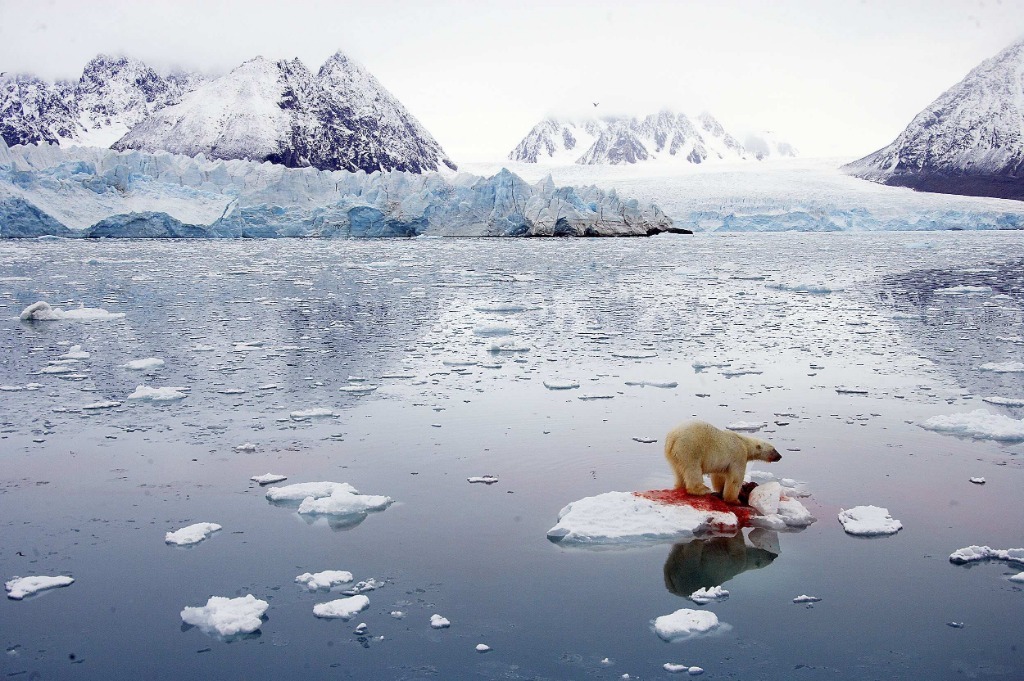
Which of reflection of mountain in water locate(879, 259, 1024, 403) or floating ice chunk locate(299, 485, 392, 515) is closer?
floating ice chunk locate(299, 485, 392, 515)

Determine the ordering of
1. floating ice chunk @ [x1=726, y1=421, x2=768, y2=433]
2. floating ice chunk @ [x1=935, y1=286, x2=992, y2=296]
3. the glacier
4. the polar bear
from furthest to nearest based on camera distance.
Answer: the glacier → floating ice chunk @ [x1=935, y1=286, x2=992, y2=296] → floating ice chunk @ [x1=726, y1=421, x2=768, y2=433] → the polar bear

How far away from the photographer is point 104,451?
5703mm

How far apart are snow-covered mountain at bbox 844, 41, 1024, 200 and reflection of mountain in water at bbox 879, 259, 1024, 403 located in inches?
3130

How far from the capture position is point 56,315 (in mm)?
12250

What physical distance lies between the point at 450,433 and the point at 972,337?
7.30m

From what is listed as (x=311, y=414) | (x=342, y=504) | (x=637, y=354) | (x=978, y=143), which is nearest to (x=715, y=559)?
(x=342, y=504)

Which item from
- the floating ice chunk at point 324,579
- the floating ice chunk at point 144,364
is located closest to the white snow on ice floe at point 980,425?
the floating ice chunk at point 324,579

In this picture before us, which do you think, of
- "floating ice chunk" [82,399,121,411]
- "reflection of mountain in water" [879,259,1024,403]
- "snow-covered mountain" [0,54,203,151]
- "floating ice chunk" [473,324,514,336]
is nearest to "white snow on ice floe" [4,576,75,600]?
"floating ice chunk" [82,399,121,411]

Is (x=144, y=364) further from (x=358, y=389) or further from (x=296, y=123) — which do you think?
(x=296, y=123)

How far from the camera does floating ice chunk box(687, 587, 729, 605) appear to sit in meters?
3.60

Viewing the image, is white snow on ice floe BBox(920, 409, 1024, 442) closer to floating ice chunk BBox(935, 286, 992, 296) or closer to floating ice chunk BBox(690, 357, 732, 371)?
floating ice chunk BBox(690, 357, 732, 371)

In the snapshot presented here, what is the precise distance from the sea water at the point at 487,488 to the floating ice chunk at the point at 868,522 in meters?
0.09

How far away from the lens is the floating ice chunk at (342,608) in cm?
345

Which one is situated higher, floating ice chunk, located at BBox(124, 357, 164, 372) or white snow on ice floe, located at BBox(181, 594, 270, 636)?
floating ice chunk, located at BBox(124, 357, 164, 372)
